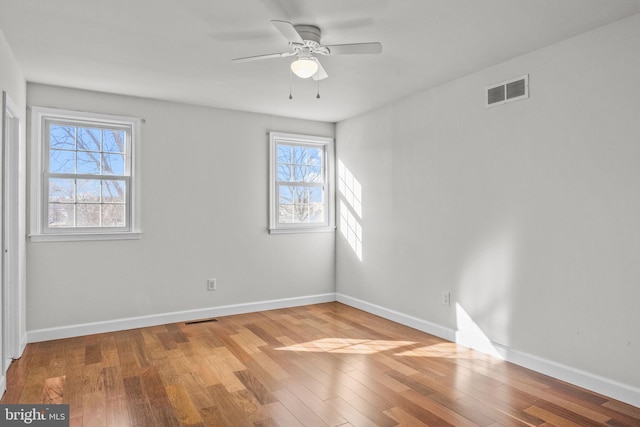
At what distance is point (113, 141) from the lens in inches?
175

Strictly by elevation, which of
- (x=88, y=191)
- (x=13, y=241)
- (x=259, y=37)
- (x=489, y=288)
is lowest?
(x=489, y=288)

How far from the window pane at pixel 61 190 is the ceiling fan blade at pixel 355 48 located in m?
3.03

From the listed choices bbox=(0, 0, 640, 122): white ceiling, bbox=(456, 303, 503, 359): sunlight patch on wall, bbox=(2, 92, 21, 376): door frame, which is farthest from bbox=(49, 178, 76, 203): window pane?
bbox=(456, 303, 503, 359): sunlight patch on wall

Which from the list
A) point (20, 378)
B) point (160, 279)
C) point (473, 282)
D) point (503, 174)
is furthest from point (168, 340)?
point (503, 174)

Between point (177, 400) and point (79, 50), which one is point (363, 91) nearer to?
point (79, 50)

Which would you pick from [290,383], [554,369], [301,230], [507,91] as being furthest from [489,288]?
A: [301,230]

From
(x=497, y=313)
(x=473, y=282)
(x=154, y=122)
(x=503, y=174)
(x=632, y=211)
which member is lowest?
(x=497, y=313)

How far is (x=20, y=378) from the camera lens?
121 inches

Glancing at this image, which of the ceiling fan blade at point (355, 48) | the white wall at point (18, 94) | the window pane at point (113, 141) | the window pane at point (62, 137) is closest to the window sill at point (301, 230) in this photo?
the window pane at point (113, 141)

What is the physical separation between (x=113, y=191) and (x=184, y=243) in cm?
92

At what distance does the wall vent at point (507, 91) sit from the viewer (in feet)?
10.8

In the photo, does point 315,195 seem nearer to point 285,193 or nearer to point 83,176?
point 285,193

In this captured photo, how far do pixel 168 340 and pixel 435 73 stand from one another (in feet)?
11.6

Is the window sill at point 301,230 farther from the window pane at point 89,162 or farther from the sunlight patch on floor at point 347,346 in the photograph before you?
the window pane at point 89,162
